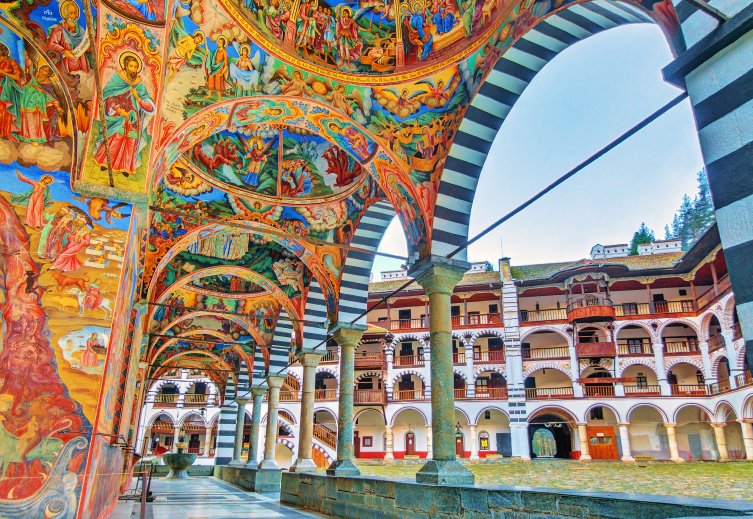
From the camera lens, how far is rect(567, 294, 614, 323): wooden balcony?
25.8 meters

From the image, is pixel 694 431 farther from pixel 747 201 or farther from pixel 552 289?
pixel 747 201

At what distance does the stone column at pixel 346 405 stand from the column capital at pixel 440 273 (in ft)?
10.8

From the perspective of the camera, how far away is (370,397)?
2850 cm

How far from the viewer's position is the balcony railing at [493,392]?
27484 mm

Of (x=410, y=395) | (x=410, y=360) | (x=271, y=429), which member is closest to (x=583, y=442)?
(x=410, y=395)

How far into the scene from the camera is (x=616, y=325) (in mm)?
27078

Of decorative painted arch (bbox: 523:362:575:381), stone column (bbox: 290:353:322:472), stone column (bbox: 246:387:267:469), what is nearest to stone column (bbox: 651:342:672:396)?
decorative painted arch (bbox: 523:362:575:381)

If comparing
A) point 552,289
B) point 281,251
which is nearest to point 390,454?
point 552,289

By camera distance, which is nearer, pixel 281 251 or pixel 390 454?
pixel 281 251

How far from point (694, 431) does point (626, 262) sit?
9.07m

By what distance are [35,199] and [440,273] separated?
4.93m

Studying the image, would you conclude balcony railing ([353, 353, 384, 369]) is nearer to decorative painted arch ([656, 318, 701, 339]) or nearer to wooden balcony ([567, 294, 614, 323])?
wooden balcony ([567, 294, 614, 323])

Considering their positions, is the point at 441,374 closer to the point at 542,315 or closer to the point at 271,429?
the point at 271,429

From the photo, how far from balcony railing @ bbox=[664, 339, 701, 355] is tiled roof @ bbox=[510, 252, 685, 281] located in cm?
393
